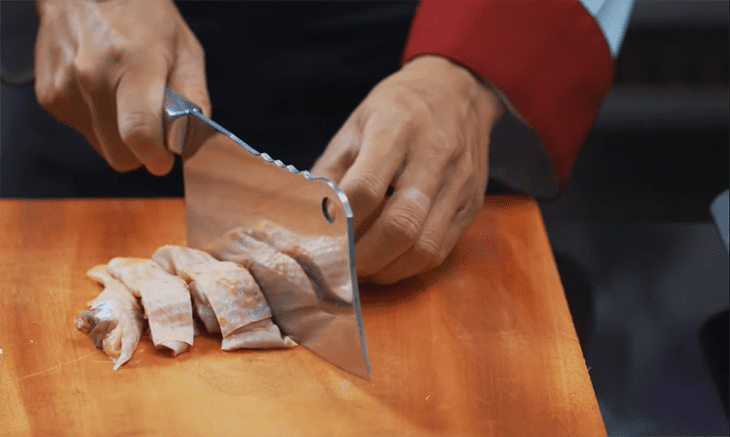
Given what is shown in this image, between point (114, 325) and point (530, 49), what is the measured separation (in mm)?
802

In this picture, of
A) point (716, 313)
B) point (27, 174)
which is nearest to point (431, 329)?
point (716, 313)

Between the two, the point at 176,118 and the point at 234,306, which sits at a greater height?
the point at 176,118

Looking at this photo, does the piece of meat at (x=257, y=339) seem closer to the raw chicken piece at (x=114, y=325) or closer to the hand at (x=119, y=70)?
the raw chicken piece at (x=114, y=325)

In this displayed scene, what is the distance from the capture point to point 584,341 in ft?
4.00

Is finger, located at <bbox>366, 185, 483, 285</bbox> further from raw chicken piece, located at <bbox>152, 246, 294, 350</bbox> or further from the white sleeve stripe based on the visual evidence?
the white sleeve stripe

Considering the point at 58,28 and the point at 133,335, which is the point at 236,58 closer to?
the point at 58,28

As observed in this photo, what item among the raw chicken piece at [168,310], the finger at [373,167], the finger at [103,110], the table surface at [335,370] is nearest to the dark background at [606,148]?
the table surface at [335,370]

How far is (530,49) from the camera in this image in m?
1.32

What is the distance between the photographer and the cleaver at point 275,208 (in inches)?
35.8

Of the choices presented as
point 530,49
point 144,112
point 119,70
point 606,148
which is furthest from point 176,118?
point 606,148

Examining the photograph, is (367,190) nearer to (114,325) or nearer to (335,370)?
(335,370)

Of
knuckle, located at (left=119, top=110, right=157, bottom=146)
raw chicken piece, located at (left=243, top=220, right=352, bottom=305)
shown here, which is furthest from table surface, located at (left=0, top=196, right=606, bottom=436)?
knuckle, located at (left=119, top=110, right=157, bottom=146)

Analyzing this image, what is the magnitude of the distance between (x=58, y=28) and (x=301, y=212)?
2.09ft

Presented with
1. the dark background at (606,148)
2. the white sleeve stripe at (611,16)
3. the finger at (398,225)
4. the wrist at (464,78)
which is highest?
the white sleeve stripe at (611,16)
